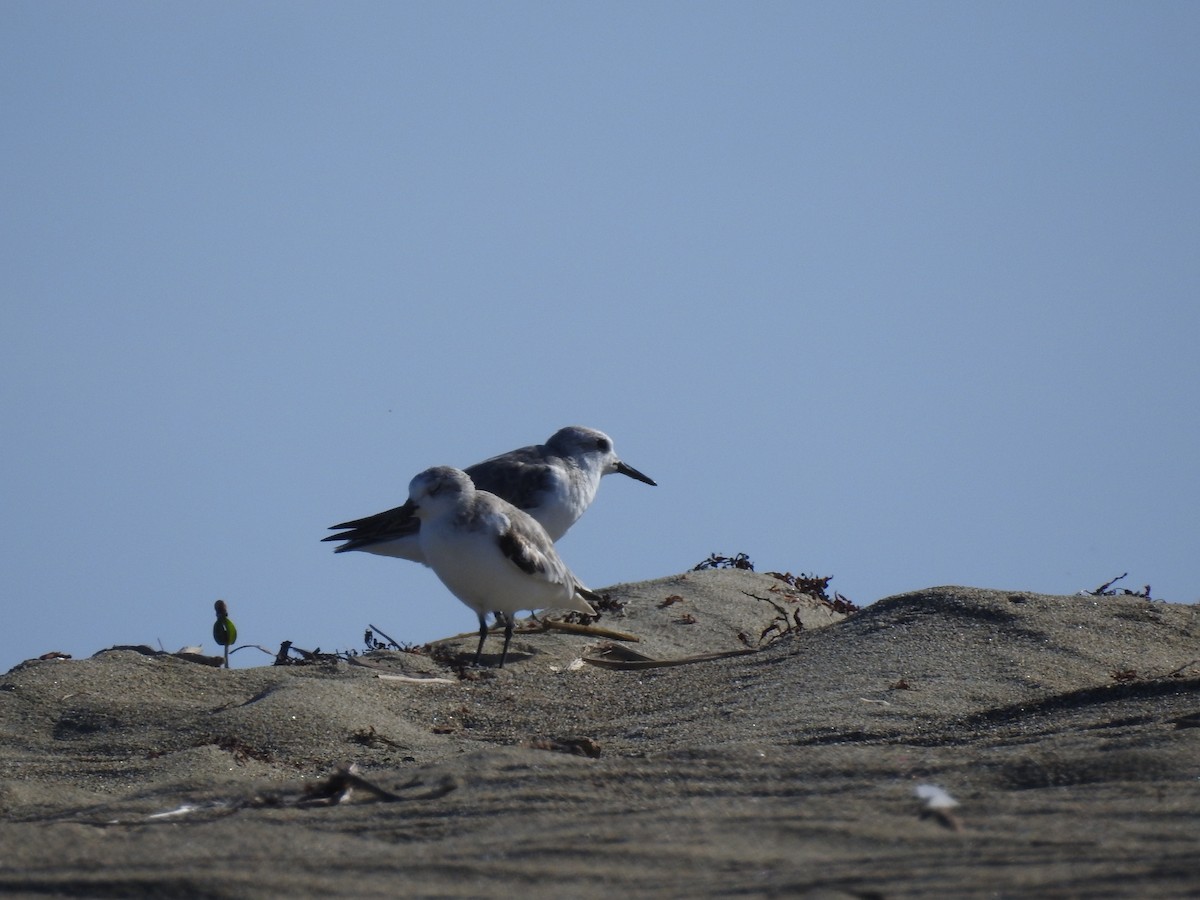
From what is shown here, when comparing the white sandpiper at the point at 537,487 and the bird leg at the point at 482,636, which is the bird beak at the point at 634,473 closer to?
the white sandpiper at the point at 537,487

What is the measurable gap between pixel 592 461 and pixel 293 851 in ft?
28.8

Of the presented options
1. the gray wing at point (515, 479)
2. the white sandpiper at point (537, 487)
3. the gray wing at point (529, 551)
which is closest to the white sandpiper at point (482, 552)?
the gray wing at point (529, 551)

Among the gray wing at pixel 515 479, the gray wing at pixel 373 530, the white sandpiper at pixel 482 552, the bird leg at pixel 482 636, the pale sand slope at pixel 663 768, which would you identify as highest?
the gray wing at pixel 515 479

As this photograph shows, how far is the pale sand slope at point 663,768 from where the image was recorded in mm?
3100

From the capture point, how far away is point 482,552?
8078 millimetres

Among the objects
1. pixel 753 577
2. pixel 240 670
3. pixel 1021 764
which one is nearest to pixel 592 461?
pixel 753 577

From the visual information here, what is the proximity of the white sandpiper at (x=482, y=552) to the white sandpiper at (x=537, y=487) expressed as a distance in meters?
1.06

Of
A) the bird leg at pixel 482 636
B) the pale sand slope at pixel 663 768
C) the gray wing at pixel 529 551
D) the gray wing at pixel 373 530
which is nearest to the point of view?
the pale sand slope at pixel 663 768

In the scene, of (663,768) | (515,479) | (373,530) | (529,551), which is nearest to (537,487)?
(515,479)

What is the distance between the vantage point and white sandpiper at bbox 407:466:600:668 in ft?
26.6

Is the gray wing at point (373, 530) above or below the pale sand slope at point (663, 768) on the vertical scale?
above

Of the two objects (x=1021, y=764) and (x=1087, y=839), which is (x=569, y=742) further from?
(x=1087, y=839)

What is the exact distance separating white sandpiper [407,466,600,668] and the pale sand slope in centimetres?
45

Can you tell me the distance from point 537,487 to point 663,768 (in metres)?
6.91
